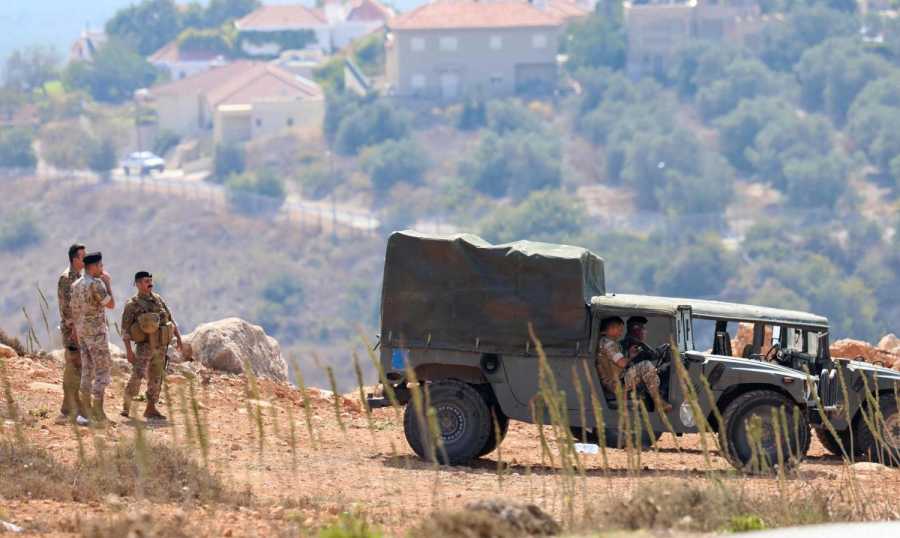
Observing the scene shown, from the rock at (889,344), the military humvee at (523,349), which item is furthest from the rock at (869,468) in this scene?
the rock at (889,344)

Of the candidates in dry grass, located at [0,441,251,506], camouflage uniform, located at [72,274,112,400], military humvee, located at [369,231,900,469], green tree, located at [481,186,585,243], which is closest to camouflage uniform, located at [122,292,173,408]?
camouflage uniform, located at [72,274,112,400]

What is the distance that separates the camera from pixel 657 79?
195 meters

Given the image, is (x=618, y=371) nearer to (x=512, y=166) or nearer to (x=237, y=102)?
(x=512, y=166)

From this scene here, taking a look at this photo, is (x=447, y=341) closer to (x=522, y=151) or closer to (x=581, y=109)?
(x=522, y=151)

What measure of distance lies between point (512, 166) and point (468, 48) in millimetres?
23820

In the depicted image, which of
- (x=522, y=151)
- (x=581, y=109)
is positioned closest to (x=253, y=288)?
(x=522, y=151)

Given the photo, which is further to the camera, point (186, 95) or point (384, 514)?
point (186, 95)

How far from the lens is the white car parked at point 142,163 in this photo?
534 feet

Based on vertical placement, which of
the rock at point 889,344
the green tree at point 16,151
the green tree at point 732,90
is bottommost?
the green tree at point 16,151

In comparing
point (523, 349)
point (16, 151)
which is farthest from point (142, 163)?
point (523, 349)

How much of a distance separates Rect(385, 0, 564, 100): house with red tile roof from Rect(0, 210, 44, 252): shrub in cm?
4825

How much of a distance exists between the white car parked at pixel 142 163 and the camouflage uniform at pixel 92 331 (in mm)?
149290

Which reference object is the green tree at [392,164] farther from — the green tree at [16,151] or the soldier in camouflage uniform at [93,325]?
the soldier in camouflage uniform at [93,325]

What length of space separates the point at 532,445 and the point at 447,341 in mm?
1895
